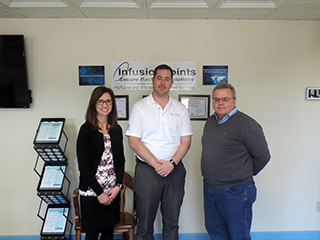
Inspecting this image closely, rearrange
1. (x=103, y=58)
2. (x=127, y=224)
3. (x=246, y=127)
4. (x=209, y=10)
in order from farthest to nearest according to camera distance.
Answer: (x=103, y=58)
(x=209, y=10)
(x=127, y=224)
(x=246, y=127)

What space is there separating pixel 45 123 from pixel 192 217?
1.91 metres

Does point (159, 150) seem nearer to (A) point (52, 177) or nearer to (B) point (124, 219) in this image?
(B) point (124, 219)

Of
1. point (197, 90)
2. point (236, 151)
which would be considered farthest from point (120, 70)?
point (236, 151)

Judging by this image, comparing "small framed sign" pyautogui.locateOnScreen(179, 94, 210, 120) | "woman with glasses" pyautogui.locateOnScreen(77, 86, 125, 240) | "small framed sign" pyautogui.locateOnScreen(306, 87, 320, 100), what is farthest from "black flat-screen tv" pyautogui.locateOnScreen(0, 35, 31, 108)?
"small framed sign" pyautogui.locateOnScreen(306, 87, 320, 100)

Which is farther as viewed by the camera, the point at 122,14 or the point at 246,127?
the point at 122,14

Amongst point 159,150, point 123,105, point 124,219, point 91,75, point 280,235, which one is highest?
point 91,75

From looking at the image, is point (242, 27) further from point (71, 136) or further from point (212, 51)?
point (71, 136)

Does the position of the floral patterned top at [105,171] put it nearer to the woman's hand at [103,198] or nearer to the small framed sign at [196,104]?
the woman's hand at [103,198]

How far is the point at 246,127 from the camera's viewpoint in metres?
1.75

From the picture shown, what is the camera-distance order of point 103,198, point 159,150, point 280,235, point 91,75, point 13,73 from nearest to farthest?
Result: point 103,198 < point 159,150 < point 13,73 < point 91,75 < point 280,235

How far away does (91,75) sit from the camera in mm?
2570

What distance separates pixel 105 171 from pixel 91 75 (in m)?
1.21

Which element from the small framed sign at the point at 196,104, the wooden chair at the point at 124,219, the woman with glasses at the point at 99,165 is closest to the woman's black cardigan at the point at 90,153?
the woman with glasses at the point at 99,165

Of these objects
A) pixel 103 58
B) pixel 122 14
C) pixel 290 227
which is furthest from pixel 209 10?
pixel 290 227
